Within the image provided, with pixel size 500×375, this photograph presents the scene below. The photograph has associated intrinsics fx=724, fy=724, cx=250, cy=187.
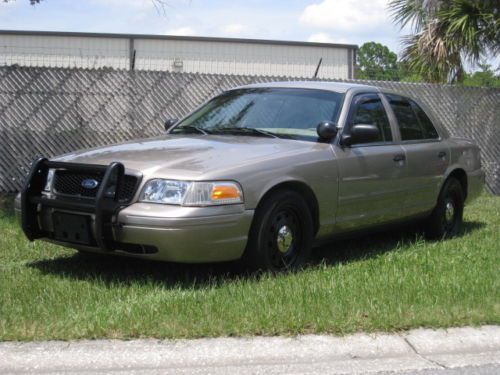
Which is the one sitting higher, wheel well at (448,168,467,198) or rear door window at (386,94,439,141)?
rear door window at (386,94,439,141)

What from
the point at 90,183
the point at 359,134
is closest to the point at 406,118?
the point at 359,134

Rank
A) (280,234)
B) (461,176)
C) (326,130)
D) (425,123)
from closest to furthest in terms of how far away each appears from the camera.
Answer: (280,234) < (326,130) < (425,123) < (461,176)

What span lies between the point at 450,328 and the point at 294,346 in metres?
1.05

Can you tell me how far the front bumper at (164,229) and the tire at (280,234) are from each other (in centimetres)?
13

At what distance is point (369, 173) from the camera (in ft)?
21.0

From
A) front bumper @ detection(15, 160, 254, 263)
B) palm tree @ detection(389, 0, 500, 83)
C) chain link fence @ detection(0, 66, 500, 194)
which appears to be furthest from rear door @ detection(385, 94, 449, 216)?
palm tree @ detection(389, 0, 500, 83)

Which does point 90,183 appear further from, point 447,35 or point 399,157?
point 447,35

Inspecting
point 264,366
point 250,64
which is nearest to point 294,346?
point 264,366

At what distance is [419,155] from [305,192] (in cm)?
183

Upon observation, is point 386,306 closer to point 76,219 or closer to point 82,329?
point 82,329

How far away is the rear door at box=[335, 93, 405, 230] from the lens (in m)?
6.19

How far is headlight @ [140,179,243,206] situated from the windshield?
3.99ft

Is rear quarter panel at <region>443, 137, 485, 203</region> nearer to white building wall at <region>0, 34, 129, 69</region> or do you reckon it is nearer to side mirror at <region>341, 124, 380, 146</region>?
side mirror at <region>341, 124, 380, 146</region>

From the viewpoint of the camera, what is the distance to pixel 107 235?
16.7 feet
